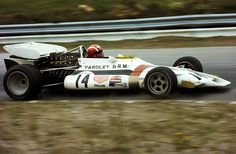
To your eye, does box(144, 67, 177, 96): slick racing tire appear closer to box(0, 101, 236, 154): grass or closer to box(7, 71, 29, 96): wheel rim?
box(0, 101, 236, 154): grass

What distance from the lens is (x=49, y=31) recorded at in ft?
61.0

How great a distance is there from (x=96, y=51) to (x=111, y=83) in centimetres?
90

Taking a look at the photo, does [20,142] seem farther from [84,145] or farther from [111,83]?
[111,83]

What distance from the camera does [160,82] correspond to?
29.3ft

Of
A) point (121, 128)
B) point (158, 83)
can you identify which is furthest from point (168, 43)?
point (121, 128)

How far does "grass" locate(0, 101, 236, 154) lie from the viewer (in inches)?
238

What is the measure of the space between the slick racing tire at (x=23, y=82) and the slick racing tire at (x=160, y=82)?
192cm

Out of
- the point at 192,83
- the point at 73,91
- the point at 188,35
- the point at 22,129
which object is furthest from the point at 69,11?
the point at 22,129

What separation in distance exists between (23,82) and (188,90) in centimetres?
284

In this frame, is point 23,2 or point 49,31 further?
point 23,2

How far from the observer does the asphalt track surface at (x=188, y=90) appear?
917 cm

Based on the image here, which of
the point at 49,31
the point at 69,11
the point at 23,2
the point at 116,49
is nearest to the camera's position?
the point at 116,49

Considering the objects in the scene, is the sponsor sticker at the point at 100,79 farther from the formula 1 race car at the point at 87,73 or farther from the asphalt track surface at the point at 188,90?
the asphalt track surface at the point at 188,90

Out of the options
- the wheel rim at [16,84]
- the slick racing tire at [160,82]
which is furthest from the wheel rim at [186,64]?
the wheel rim at [16,84]
